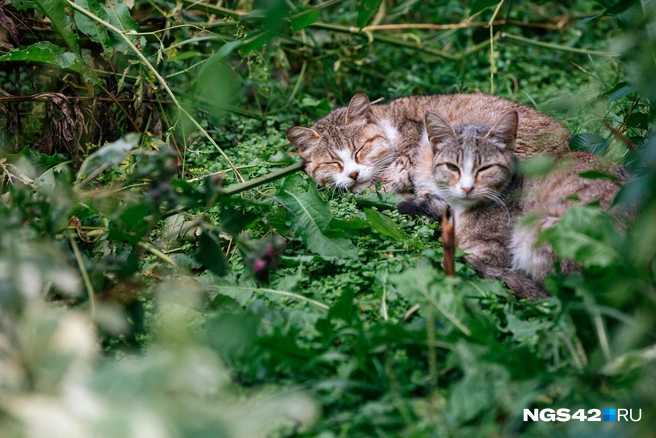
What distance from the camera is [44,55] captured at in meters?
3.96

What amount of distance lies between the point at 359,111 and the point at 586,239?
280cm

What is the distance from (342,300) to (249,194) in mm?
1545

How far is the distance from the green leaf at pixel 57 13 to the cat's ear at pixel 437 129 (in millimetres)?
2378

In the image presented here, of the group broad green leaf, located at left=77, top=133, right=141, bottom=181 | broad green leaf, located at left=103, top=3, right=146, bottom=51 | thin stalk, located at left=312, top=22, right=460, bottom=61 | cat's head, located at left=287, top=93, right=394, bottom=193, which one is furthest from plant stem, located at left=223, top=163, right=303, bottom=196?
thin stalk, located at left=312, top=22, right=460, bottom=61

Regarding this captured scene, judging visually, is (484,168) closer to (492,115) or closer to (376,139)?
(492,115)

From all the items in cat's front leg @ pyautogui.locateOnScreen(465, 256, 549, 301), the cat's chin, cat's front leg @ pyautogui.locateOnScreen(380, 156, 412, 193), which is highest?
cat's front leg @ pyautogui.locateOnScreen(465, 256, 549, 301)

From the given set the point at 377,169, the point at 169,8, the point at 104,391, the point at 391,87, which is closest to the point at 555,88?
the point at 391,87

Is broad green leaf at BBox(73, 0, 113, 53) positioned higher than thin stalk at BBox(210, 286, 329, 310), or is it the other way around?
broad green leaf at BBox(73, 0, 113, 53)

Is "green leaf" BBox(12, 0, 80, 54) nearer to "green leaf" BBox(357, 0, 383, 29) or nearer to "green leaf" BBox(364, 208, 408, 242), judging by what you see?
"green leaf" BBox(357, 0, 383, 29)

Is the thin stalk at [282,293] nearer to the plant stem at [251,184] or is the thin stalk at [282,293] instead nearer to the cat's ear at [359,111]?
the plant stem at [251,184]

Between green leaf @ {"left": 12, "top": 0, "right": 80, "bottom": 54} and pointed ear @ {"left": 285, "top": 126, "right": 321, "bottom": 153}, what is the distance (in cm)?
159

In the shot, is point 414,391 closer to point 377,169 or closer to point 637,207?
point 637,207

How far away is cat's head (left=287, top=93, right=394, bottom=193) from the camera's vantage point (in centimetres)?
480

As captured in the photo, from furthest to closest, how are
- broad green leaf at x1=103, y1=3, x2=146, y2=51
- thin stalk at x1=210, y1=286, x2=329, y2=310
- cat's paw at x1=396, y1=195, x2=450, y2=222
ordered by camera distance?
broad green leaf at x1=103, y1=3, x2=146, y2=51
cat's paw at x1=396, y1=195, x2=450, y2=222
thin stalk at x1=210, y1=286, x2=329, y2=310
